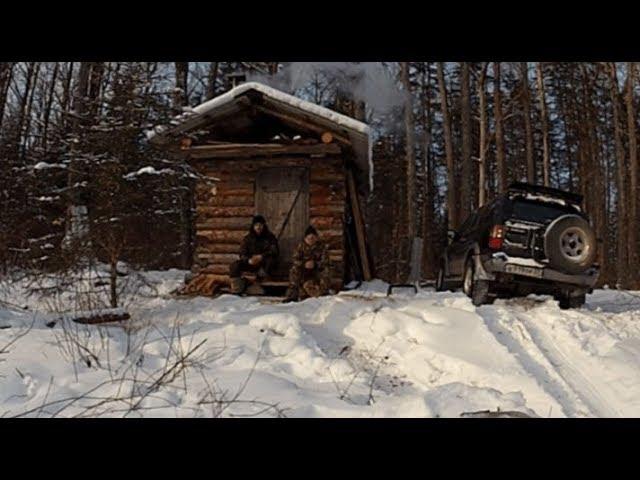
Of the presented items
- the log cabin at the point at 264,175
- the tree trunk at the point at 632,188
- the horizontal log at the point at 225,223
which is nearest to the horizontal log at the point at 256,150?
the log cabin at the point at 264,175

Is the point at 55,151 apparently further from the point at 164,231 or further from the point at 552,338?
the point at 552,338

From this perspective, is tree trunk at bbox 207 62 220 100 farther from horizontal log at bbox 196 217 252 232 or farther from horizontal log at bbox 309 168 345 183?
horizontal log at bbox 309 168 345 183

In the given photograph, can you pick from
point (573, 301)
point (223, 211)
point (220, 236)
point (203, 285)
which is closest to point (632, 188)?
point (573, 301)

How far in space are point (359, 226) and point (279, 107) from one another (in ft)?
11.8

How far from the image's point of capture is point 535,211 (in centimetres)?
941

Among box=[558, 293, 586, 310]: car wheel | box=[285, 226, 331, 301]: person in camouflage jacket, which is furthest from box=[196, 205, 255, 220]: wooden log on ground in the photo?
box=[558, 293, 586, 310]: car wheel

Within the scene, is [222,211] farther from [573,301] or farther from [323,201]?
[573,301]

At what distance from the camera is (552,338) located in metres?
6.93

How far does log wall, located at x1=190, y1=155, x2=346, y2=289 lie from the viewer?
11.9 m

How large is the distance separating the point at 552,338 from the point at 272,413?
456 centimetres

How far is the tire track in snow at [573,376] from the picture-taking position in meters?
4.59

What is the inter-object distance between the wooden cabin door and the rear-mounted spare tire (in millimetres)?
5135
